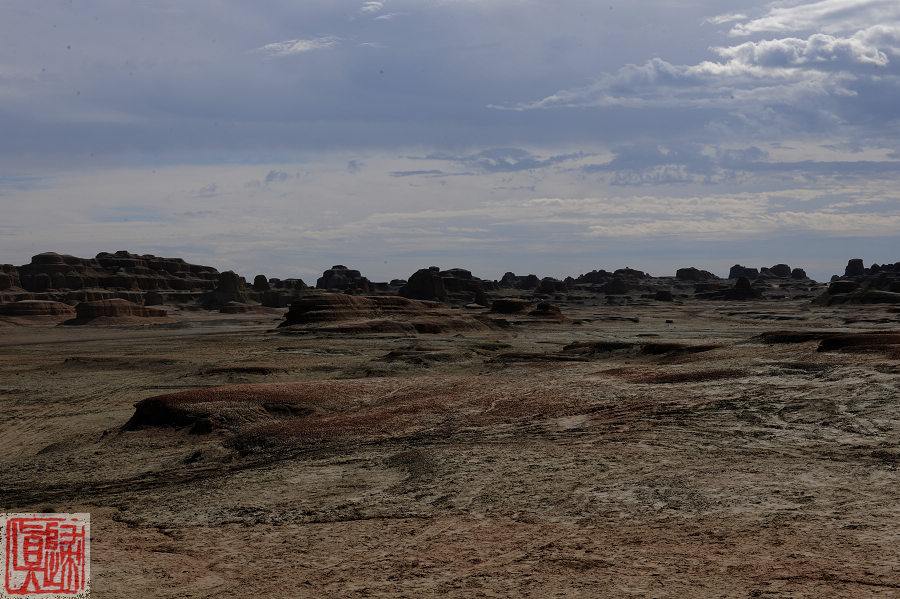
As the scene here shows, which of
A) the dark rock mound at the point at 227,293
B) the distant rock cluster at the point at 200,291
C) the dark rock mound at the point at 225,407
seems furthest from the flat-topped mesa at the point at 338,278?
the dark rock mound at the point at 225,407

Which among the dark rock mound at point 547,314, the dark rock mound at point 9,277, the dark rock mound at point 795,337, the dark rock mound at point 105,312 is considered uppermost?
the dark rock mound at point 9,277

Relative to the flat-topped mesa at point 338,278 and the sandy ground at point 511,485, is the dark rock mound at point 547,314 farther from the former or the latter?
the flat-topped mesa at point 338,278

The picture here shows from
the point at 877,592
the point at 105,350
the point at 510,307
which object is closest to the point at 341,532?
the point at 877,592

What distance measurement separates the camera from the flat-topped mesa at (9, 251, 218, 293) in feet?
434

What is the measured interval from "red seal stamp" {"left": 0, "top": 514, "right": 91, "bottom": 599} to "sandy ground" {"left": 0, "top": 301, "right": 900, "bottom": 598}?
309 millimetres

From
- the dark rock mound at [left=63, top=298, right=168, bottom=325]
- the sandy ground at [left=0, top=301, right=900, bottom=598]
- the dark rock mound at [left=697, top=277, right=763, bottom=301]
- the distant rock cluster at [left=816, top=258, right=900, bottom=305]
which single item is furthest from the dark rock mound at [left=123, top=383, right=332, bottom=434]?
the dark rock mound at [left=697, top=277, right=763, bottom=301]

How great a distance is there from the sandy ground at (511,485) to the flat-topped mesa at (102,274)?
387ft

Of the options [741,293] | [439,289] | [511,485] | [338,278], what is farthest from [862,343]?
[338,278]

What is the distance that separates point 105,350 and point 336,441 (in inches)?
1835

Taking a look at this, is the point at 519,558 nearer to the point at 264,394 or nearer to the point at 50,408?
the point at 264,394

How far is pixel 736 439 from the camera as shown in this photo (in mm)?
15031

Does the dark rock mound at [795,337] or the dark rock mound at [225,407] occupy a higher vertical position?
the dark rock mound at [795,337]

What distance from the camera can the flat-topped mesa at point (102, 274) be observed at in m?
132

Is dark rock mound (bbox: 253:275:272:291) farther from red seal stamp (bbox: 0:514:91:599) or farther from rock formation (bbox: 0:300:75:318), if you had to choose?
red seal stamp (bbox: 0:514:91:599)
